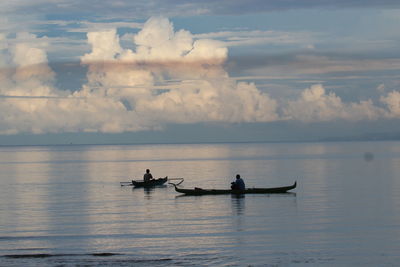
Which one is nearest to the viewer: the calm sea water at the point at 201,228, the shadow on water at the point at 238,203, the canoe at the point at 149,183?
the calm sea water at the point at 201,228

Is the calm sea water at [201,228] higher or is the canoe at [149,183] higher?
the canoe at [149,183]

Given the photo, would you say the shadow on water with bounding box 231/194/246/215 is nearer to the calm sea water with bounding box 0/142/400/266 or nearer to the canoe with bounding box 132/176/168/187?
the calm sea water with bounding box 0/142/400/266

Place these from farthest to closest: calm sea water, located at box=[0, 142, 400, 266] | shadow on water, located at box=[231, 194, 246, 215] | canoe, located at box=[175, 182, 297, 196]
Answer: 1. canoe, located at box=[175, 182, 297, 196]
2. shadow on water, located at box=[231, 194, 246, 215]
3. calm sea water, located at box=[0, 142, 400, 266]

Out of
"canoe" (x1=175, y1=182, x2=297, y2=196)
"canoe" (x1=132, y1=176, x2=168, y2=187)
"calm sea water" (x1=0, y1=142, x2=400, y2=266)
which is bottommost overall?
"calm sea water" (x1=0, y1=142, x2=400, y2=266)

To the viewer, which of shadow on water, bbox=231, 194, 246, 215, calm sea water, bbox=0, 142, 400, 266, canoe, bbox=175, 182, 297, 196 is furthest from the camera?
canoe, bbox=175, 182, 297, 196

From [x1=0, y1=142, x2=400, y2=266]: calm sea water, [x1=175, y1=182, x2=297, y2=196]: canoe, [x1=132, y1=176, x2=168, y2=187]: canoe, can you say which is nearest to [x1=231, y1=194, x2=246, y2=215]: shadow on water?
[x1=0, y1=142, x2=400, y2=266]: calm sea water

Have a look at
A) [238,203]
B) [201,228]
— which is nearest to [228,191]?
[238,203]

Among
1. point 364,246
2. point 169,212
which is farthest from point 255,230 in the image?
point 169,212

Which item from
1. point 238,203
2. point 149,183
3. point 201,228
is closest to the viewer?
point 201,228

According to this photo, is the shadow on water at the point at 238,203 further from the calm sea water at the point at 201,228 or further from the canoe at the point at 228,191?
the canoe at the point at 228,191

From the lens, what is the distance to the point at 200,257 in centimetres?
2669

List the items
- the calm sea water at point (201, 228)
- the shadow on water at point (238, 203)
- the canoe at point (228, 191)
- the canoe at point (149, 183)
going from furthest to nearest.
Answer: the canoe at point (149, 183), the canoe at point (228, 191), the shadow on water at point (238, 203), the calm sea water at point (201, 228)

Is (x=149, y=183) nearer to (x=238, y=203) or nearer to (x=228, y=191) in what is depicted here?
(x=228, y=191)

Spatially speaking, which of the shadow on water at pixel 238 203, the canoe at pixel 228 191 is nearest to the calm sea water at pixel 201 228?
the shadow on water at pixel 238 203
